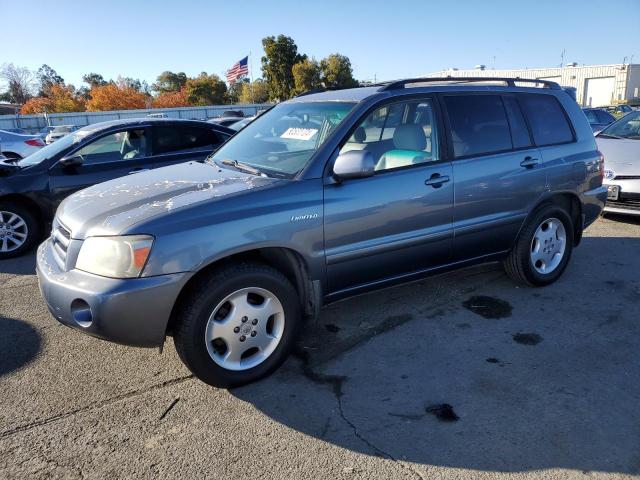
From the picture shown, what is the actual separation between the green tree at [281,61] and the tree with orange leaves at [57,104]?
27735 mm

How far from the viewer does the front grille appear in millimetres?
3018

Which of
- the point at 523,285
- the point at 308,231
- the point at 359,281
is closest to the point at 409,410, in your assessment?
the point at 359,281

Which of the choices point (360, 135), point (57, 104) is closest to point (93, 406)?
point (360, 135)

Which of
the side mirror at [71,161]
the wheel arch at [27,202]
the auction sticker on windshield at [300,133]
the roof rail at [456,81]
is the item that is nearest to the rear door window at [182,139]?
the side mirror at [71,161]

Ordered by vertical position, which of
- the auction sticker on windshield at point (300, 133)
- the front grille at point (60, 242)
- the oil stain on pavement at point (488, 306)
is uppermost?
the auction sticker on windshield at point (300, 133)

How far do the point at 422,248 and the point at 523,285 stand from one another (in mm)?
1490

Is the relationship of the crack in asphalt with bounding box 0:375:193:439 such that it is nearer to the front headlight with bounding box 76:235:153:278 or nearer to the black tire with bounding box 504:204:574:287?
the front headlight with bounding box 76:235:153:278

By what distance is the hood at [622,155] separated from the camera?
6.52m

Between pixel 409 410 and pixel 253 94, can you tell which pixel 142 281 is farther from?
pixel 253 94

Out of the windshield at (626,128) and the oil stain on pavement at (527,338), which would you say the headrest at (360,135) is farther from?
the windshield at (626,128)

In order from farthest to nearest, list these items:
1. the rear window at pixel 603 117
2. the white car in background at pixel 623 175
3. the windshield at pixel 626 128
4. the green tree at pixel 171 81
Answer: the green tree at pixel 171 81 → the rear window at pixel 603 117 → the windshield at pixel 626 128 → the white car in background at pixel 623 175

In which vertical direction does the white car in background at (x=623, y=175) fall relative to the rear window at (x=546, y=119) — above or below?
below

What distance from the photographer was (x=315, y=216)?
10.3 feet

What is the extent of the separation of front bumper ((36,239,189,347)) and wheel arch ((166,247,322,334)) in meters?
0.21
